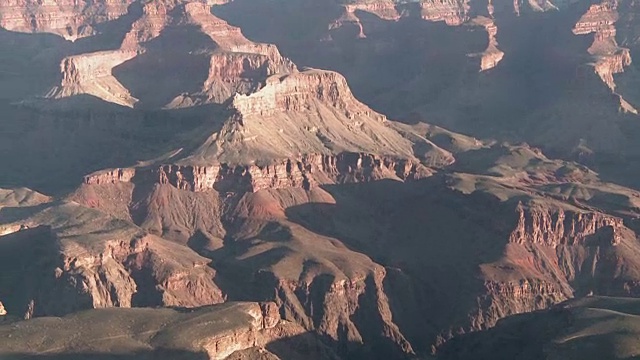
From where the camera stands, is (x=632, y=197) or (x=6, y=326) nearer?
(x=6, y=326)

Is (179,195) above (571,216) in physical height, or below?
below

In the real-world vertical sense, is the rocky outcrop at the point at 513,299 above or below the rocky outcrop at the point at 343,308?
above

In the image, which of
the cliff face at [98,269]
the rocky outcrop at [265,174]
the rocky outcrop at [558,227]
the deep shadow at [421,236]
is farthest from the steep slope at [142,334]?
the rocky outcrop at [265,174]

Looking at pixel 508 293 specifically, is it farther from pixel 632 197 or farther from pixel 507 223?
pixel 632 197

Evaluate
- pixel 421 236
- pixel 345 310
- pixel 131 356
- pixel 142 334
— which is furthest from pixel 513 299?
pixel 131 356

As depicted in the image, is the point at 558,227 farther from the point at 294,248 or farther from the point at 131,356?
the point at 131,356

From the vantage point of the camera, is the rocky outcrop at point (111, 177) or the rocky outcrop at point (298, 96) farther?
the rocky outcrop at point (298, 96)

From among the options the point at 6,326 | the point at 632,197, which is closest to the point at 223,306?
the point at 6,326

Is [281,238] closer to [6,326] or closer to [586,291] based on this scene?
[586,291]

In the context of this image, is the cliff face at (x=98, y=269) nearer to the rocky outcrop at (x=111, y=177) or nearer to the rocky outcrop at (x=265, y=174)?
the rocky outcrop at (x=111, y=177)

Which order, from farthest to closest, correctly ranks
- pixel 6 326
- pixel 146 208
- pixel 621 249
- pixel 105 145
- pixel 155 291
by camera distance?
pixel 105 145
pixel 146 208
pixel 621 249
pixel 155 291
pixel 6 326

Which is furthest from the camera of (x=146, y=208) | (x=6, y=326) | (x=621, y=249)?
(x=146, y=208)
